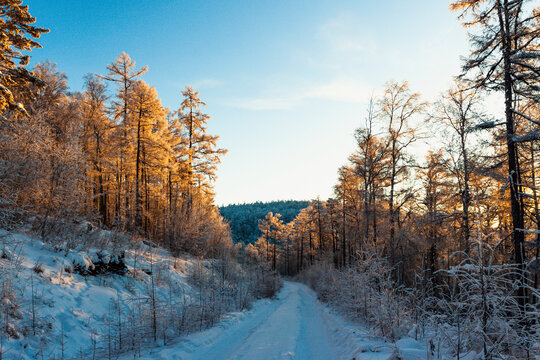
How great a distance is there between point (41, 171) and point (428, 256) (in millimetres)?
21786

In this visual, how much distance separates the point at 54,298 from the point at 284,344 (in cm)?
597

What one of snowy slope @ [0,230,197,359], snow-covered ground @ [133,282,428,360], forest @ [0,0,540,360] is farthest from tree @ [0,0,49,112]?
snow-covered ground @ [133,282,428,360]

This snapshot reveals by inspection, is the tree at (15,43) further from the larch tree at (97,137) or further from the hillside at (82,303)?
the larch tree at (97,137)

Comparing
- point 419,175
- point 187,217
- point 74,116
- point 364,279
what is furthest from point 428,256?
point 74,116

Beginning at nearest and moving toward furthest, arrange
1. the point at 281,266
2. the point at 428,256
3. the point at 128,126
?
1. the point at 428,256
2. the point at 128,126
3. the point at 281,266

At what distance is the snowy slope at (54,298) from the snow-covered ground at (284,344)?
155 centimetres

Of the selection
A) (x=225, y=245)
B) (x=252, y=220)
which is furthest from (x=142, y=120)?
(x=252, y=220)

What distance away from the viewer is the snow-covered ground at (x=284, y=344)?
236 inches

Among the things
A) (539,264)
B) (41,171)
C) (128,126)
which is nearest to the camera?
(539,264)

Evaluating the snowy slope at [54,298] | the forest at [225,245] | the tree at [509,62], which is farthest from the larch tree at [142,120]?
the tree at [509,62]

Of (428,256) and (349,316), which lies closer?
(349,316)

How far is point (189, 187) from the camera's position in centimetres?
2639

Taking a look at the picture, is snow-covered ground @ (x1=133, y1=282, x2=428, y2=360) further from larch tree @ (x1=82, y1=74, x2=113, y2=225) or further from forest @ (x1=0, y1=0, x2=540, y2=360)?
larch tree @ (x1=82, y1=74, x2=113, y2=225)

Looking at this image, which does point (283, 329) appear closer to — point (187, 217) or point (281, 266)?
point (187, 217)
